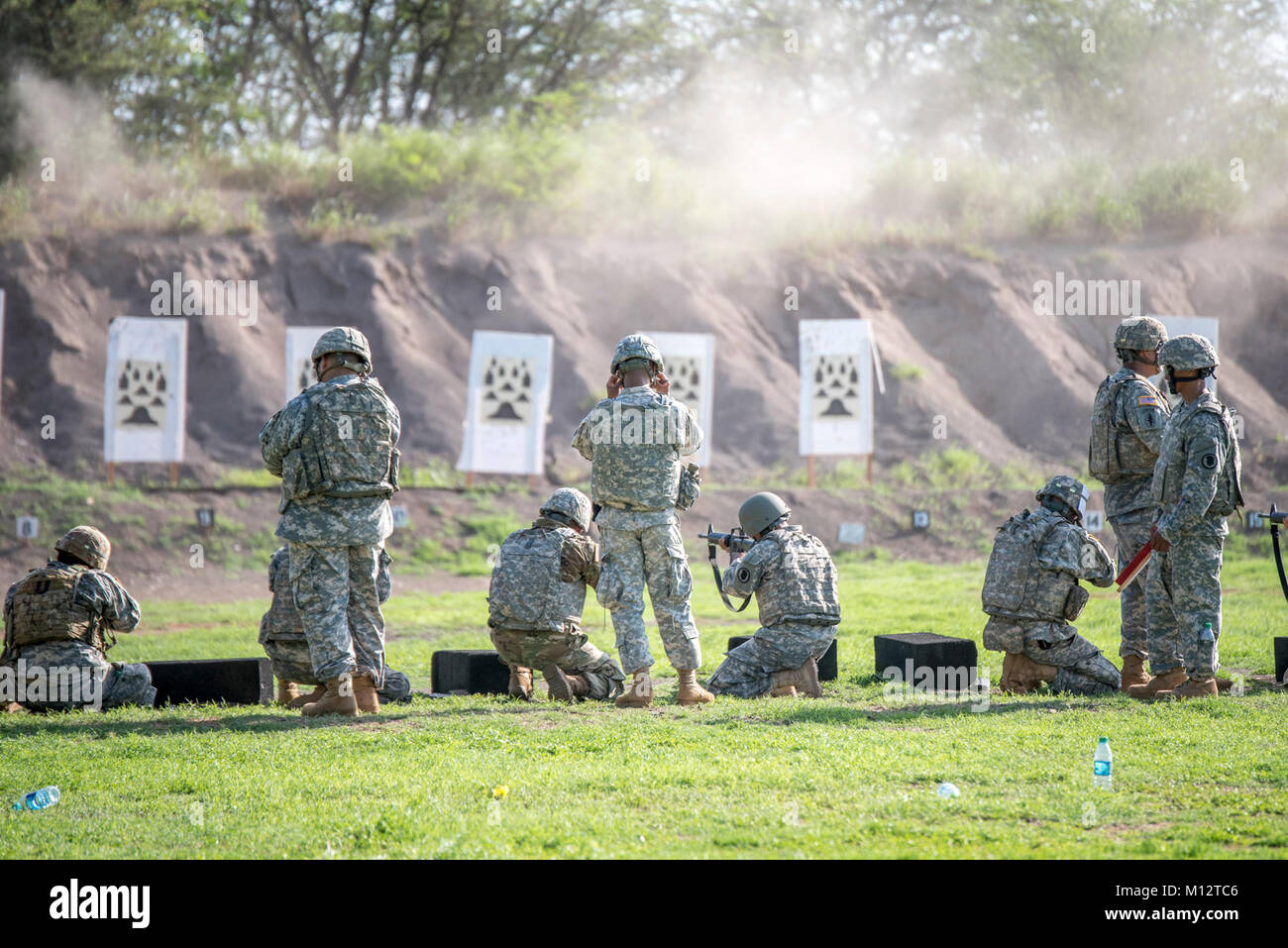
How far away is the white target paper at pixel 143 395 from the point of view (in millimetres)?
19891

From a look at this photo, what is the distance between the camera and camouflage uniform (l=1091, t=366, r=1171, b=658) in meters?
8.53

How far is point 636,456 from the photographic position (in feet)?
26.7

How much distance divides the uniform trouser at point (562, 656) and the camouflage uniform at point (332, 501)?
Answer: 1070mm

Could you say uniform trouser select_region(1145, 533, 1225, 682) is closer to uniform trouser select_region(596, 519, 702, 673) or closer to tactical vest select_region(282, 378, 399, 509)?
uniform trouser select_region(596, 519, 702, 673)

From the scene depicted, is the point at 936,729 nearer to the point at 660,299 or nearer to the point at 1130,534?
the point at 1130,534

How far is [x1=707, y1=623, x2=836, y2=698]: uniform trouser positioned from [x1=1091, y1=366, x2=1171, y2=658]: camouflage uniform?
6.44ft

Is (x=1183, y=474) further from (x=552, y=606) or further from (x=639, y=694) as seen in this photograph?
(x=552, y=606)

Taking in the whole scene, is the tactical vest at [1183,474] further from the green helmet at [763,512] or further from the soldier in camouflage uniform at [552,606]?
the soldier in camouflage uniform at [552,606]

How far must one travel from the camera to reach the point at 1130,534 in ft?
28.3

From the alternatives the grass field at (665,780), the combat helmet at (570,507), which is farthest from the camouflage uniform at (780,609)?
the combat helmet at (570,507)

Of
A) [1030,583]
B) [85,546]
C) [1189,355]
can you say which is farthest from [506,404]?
[1189,355]

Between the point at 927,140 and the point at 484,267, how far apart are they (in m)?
14.3

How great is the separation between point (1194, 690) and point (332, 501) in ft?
17.2

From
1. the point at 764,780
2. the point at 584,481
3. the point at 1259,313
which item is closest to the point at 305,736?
the point at 764,780
